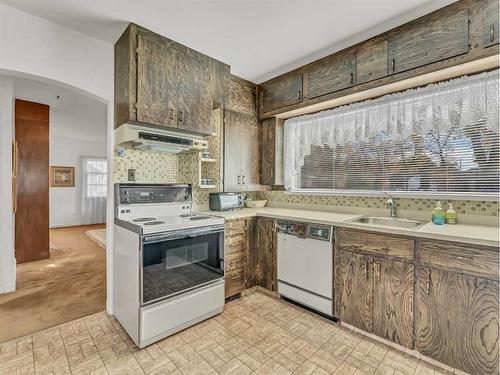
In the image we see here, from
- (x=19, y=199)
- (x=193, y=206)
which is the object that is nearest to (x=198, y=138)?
(x=193, y=206)

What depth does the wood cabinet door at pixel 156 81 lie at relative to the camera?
2.20 m

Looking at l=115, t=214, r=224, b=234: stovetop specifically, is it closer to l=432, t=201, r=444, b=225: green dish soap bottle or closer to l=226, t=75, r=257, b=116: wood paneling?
l=226, t=75, r=257, b=116: wood paneling

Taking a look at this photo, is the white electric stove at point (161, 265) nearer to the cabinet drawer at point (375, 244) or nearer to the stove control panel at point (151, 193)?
the stove control panel at point (151, 193)

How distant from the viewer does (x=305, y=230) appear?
8.16 feet

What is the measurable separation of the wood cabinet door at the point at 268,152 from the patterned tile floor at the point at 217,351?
5.65ft

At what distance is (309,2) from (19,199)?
16.0 ft

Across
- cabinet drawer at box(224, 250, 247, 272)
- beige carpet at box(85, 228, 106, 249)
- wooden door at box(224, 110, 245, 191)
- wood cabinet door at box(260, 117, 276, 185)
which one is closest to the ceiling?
wooden door at box(224, 110, 245, 191)

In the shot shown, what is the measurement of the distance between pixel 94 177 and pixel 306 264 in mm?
7526

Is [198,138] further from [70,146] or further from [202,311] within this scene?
[70,146]

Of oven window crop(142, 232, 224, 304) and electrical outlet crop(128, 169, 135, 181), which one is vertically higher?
electrical outlet crop(128, 169, 135, 181)

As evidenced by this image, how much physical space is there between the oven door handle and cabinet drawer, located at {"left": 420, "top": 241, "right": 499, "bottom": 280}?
1651 millimetres

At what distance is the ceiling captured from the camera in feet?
6.29

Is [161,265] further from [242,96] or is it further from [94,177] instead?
[94,177]

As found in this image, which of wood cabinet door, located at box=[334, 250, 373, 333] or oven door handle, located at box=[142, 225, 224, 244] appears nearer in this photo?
oven door handle, located at box=[142, 225, 224, 244]
